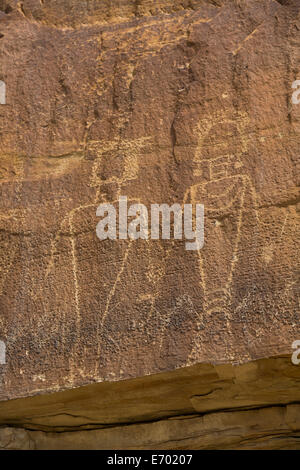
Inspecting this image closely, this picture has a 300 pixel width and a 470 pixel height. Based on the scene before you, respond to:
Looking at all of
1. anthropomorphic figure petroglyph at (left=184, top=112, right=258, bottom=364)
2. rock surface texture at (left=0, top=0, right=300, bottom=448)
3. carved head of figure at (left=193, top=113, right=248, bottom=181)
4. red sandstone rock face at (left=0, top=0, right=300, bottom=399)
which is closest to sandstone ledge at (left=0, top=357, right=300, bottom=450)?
rock surface texture at (left=0, top=0, right=300, bottom=448)

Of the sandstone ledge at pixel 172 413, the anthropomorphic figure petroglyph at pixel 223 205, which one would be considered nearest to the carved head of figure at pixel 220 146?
the anthropomorphic figure petroglyph at pixel 223 205

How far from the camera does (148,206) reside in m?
3.71

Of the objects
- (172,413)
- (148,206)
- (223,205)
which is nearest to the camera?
(223,205)

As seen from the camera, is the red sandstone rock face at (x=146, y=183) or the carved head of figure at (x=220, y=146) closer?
the red sandstone rock face at (x=146, y=183)

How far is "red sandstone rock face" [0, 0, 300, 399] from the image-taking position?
349 cm

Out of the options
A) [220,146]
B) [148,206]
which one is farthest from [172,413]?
[220,146]

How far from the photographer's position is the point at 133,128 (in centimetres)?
385

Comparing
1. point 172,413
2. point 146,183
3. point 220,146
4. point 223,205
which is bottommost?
point 172,413

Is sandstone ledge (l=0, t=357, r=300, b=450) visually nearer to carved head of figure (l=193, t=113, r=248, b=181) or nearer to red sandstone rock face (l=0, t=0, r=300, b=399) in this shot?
red sandstone rock face (l=0, t=0, r=300, b=399)

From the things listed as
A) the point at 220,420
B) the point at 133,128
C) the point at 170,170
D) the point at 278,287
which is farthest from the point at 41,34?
the point at 220,420

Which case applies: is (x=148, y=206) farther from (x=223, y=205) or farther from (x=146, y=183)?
(x=223, y=205)

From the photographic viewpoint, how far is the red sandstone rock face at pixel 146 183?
11.5ft

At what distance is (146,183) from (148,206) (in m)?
0.12

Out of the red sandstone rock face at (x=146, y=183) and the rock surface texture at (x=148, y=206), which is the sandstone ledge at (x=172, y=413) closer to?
the rock surface texture at (x=148, y=206)
